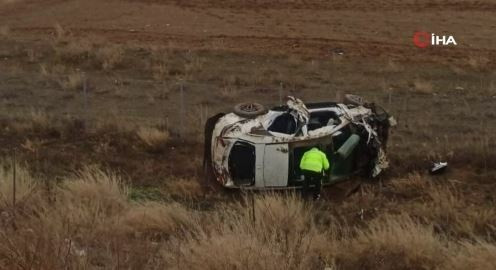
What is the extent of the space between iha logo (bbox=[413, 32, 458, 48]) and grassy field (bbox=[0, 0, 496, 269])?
0.57 metres

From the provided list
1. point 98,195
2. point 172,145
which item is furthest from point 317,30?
point 98,195

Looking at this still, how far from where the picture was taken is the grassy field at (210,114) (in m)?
6.07

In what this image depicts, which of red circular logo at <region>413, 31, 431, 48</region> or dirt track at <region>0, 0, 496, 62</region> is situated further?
red circular logo at <region>413, 31, 431, 48</region>

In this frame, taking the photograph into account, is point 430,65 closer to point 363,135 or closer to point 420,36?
point 420,36

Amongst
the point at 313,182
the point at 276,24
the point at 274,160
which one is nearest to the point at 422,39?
the point at 276,24

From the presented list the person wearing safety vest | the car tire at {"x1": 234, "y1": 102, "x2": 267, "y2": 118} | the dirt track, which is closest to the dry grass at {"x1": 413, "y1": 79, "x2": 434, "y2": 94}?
the dirt track

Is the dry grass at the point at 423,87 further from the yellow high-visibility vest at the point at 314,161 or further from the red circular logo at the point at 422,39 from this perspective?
the yellow high-visibility vest at the point at 314,161

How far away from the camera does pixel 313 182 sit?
9883 mm

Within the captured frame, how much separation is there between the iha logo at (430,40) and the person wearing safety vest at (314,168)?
20.3 metres

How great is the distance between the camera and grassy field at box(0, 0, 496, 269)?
239 inches

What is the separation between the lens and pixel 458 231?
816cm

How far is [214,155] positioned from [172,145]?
3808mm

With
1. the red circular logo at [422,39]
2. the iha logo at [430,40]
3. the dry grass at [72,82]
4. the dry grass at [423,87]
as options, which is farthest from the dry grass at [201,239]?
the iha logo at [430,40]

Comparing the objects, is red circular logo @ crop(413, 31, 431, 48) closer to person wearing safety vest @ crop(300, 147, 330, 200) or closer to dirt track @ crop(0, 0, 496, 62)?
dirt track @ crop(0, 0, 496, 62)
